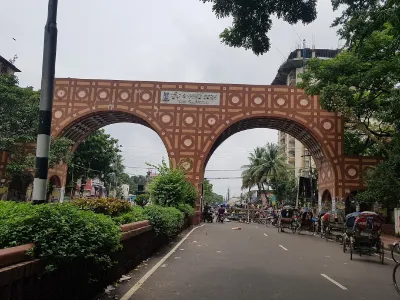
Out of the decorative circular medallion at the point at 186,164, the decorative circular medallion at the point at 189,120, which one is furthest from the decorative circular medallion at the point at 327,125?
the decorative circular medallion at the point at 186,164

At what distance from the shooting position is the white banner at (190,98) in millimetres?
31531

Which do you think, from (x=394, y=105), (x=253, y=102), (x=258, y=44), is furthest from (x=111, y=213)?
(x=253, y=102)

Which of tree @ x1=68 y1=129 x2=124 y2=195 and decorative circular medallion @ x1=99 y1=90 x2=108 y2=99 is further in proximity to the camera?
tree @ x1=68 y1=129 x2=124 y2=195

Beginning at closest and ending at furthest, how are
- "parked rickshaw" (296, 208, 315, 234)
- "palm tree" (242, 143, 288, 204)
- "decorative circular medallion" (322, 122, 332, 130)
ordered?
"parked rickshaw" (296, 208, 315, 234) < "decorative circular medallion" (322, 122, 332, 130) < "palm tree" (242, 143, 288, 204)

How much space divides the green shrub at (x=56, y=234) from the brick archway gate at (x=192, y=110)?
2588 cm

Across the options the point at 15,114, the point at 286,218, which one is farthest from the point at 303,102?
the point at 15,114

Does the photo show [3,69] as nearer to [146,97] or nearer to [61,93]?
[61,93]

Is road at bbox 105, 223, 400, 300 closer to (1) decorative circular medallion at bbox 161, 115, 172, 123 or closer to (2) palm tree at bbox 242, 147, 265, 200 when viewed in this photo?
(1) decorative circular medallion at bbox 161, 115, 172, 123

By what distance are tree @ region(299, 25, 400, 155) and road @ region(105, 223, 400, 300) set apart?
409 inches

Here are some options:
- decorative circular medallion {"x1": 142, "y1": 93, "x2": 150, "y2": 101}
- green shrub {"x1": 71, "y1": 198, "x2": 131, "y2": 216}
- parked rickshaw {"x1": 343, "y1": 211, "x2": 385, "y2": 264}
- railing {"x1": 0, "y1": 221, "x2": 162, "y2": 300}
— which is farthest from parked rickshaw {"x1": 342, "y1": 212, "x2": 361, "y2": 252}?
decorative circular medallion {"x1": 142, "y1": 93, "x2": 150, "y2": 101}

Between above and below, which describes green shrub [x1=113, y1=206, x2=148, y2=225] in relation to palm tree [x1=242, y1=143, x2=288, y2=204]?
below

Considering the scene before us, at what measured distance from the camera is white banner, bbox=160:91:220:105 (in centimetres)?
3153

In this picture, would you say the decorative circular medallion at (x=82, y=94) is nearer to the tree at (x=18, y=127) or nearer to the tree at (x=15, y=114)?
the tree at (x=18, y=127)

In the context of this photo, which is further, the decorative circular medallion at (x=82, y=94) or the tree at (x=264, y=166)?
the tree at (x=264, y=166)
